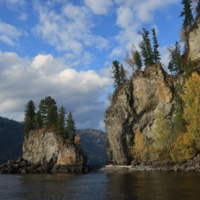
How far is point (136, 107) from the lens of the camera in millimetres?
81562

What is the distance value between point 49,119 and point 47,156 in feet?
53.2

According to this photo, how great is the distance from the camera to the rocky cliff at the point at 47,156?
81.9 meters

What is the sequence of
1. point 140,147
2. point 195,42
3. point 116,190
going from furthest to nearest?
point 140,147 < point 195,42 < point 116,190


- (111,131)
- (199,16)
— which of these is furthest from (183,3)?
(111,131)

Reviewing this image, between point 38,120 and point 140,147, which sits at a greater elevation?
point 38,120

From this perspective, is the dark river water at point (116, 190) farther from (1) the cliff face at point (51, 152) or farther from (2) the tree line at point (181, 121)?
(1) the cliff face at point (51, 152)

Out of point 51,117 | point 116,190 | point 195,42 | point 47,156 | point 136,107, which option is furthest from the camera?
point 51,117

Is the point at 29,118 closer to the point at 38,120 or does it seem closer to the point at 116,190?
the point at 38,120

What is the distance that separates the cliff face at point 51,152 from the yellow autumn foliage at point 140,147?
21.8 meters

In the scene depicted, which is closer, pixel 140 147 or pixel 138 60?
pixel 140 147

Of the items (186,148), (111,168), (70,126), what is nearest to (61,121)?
(70,126)

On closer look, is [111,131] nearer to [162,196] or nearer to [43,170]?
[43,170]

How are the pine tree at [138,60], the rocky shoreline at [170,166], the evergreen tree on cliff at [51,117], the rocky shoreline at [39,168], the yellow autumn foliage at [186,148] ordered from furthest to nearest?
the evergreen tree on cliff at [51,117] → the pine tree at [138,60] → the rocky shoreline at [39,168] → the yellow autumn foliage at [186,148] → the rocky shoreline at [170,166]

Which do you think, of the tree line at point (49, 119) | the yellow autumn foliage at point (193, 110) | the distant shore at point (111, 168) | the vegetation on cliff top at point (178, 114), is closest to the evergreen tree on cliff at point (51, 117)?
the tree line at point (49, 119)
